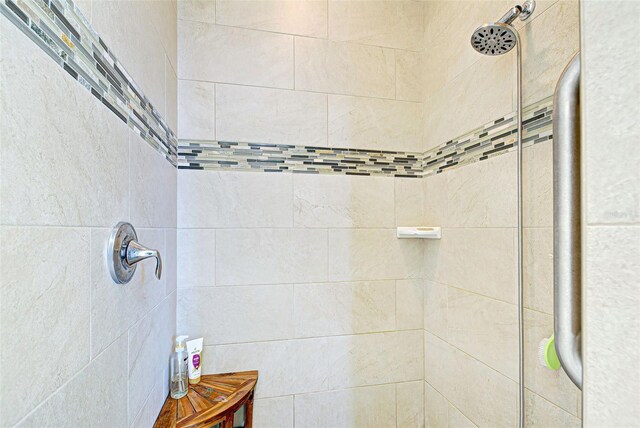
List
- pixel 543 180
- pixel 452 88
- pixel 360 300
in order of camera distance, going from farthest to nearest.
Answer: pixel 360 300 → pixel 452 88 → pixel 543 180

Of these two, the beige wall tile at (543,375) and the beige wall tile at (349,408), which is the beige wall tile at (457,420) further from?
the beige wall tile at (543,375)

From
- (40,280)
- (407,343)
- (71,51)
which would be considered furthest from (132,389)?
(407,343)

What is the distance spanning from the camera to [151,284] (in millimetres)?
969

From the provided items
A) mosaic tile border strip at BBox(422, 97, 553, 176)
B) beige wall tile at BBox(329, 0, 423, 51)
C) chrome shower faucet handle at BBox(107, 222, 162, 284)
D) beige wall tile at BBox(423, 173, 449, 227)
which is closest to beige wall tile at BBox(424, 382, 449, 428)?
beige wall tile at BBox(423, 173, 449, 227)

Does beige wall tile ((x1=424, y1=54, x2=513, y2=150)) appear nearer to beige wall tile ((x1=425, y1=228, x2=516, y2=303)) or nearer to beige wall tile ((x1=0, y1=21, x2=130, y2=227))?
beige wall tile ((x1=425, y1=228, x2=516, y2=303))

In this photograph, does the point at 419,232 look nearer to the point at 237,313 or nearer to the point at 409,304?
the point at 409,304

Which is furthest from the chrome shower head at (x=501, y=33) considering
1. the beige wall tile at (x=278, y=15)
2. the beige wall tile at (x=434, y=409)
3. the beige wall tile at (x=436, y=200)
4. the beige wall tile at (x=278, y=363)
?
the beige wall tile at (x=434, y=409)

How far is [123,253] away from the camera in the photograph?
71 cm

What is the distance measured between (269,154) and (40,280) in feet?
3.57

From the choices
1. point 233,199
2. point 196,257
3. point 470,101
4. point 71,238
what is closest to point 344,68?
point 470,101

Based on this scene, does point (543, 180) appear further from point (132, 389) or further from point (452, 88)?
point (132, 389)

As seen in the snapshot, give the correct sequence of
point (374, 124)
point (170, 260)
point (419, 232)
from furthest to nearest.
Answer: point (374, 124)
point (419, 232)
point (170, 260)

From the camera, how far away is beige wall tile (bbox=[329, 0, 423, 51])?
5.04ft

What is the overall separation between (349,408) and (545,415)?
85 cm
